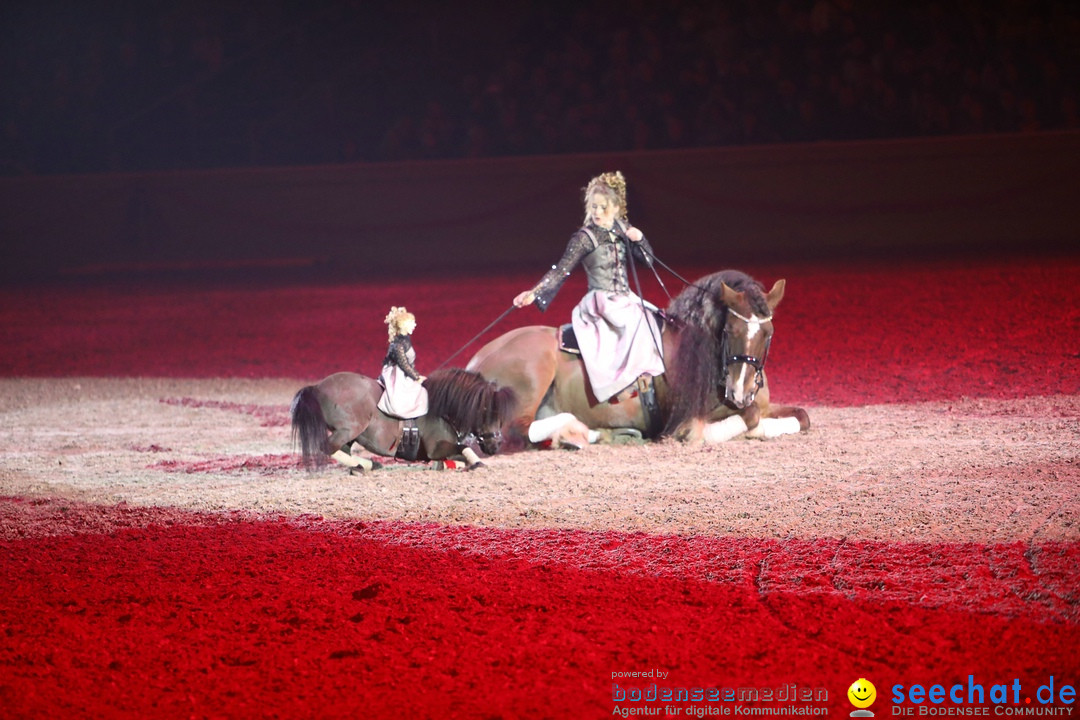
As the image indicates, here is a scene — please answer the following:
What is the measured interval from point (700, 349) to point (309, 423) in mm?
2625

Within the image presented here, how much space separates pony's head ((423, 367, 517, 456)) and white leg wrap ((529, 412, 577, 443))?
1.25ft

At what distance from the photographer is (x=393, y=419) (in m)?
6.82

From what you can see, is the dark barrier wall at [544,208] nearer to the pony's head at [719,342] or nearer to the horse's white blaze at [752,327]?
the pony's head at [719,342]

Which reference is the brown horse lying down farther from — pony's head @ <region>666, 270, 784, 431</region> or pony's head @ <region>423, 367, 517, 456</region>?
pony's head @ <region>423, 367, 517, 456</region>

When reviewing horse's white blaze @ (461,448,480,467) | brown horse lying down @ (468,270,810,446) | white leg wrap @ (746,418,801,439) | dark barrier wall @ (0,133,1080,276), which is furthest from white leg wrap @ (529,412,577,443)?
dark barrier wall @ (0,133,1080,276)

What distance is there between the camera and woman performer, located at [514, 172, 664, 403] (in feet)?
23.9

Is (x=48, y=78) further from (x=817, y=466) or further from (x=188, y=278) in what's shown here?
(x=817, y=466)

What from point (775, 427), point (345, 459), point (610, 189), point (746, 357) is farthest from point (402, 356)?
point (775, 427)

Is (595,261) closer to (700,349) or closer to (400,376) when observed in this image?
(700,349)

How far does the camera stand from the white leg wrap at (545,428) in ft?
24.1

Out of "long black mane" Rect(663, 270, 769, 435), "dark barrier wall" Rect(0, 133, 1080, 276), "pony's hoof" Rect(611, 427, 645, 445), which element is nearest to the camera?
"long black mane" Rect(663, 270, 769, 435)

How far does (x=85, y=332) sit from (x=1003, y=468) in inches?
490

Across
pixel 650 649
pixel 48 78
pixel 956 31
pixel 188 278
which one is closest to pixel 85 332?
pixel 188 278

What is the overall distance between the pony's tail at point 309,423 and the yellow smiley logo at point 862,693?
387cm
